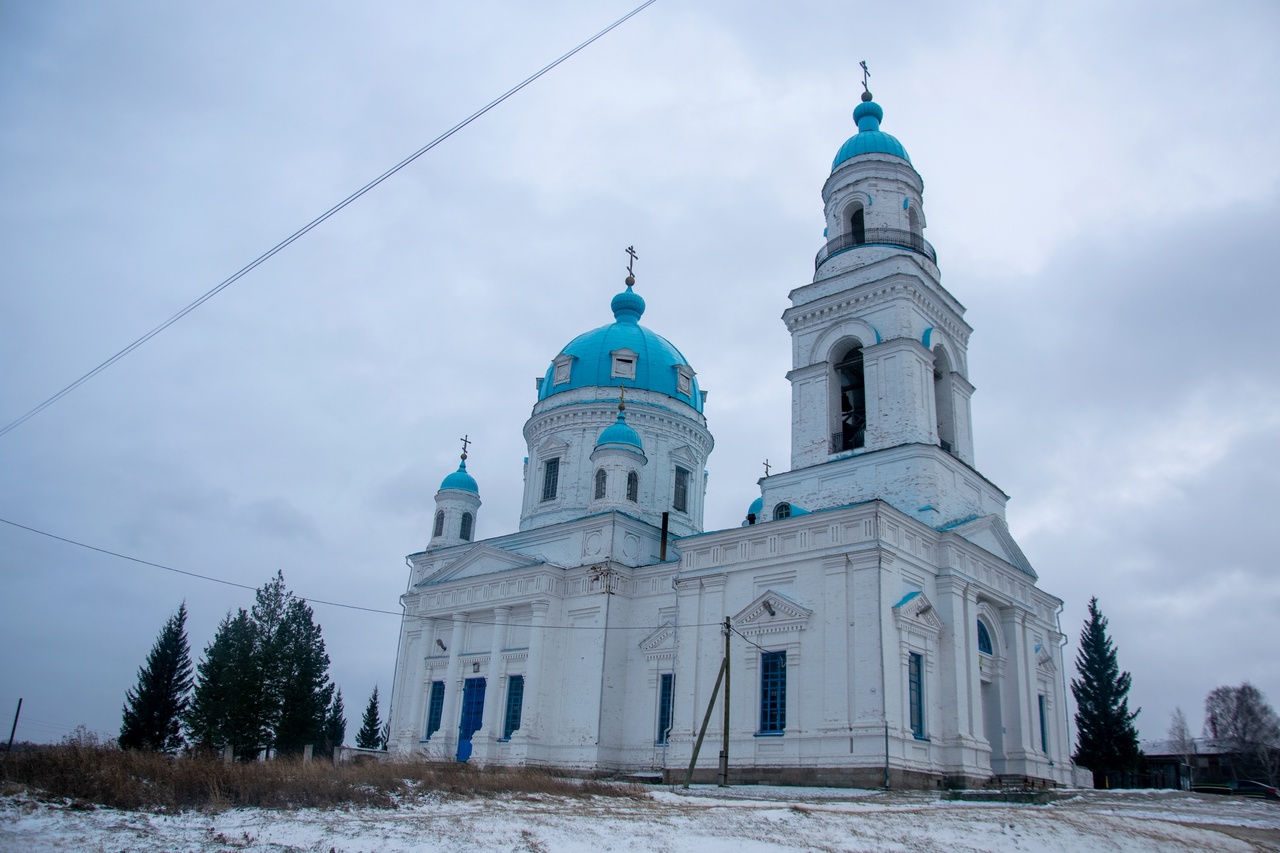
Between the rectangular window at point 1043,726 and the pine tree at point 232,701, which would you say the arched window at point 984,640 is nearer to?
the rectangular window at point 1043,726

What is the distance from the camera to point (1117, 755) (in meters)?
37.1

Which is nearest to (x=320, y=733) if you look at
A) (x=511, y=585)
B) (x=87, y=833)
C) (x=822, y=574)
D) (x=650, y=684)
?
(x=511, y=585)

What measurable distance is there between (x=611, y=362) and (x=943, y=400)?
12.2 meters

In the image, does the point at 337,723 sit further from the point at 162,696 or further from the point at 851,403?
the point at 851,403

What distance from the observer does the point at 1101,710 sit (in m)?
38.5

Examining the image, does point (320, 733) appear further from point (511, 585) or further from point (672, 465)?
point (672, 465)

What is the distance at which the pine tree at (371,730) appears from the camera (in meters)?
55.4

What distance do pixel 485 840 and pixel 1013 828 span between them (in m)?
6.67

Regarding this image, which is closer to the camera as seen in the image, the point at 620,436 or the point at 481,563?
the point at 620,436

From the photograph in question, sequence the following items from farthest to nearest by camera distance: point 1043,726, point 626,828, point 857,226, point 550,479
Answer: point 550,479 → point 857,226 → point 1043,726 → point 626,828

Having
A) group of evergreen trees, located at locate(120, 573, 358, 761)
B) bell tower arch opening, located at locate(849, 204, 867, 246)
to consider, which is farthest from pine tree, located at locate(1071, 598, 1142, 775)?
group of evergreen trees, located at locate(120, 573, 358, 761)

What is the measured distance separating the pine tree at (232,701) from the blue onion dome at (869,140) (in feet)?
88.3

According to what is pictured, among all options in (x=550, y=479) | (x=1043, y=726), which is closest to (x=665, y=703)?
(x=1043, y=726)

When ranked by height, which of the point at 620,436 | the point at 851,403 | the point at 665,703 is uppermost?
the point at 851,403
